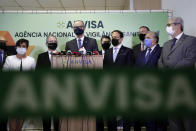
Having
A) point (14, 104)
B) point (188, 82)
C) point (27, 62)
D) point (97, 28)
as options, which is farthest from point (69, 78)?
point (97, 28)

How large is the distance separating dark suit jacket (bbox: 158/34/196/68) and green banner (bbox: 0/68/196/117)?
2.37 meters

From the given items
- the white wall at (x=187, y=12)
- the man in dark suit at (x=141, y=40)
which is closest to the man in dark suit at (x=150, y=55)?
the man in dark suit at (x=141, y=40)

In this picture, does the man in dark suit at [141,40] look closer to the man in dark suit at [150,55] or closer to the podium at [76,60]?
the man in dark suit at [150,55]

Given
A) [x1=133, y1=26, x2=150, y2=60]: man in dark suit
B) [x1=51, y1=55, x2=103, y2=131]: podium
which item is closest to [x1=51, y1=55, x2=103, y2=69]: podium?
[x1=51, y1=55, x2=103, y2=131]: podium

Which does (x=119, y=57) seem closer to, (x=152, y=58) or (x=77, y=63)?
(x=152, y=58)

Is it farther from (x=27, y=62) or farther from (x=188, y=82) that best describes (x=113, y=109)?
(x=27, y=62)

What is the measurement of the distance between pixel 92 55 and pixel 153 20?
6.57 feet

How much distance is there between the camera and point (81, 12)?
438cm

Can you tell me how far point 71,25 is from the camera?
4.33 metres

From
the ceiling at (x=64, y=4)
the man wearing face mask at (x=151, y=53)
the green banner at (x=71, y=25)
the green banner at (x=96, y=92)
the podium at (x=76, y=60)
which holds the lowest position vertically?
the green banner at (x=96, y=92)

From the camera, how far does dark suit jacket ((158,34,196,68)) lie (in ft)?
9.40

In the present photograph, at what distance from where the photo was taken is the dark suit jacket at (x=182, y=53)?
2865mm

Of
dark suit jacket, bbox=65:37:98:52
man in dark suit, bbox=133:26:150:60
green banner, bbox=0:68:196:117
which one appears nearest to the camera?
green banner, bbox=0:68:196:117

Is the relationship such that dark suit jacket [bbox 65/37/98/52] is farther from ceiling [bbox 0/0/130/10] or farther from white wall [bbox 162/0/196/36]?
ceiling [bbox 0/0/130/10]
